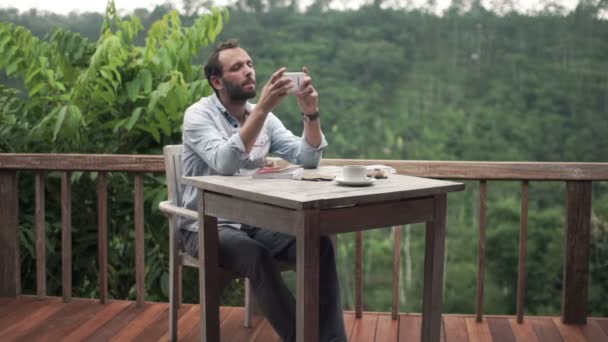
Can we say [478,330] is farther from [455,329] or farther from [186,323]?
[186,323]

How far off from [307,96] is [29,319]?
1576 mm

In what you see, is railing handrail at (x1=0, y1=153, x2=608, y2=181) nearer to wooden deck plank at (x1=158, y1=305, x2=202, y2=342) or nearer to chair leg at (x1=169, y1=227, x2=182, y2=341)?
chair leg at (x1=169, y1=227, x2=182, y2=341)

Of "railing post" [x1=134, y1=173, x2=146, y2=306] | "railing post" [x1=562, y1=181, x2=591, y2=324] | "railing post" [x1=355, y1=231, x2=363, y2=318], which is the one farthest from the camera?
"railing post" [x1=134, y1=173, x2=146, y2=306]

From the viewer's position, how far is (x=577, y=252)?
3080 mm

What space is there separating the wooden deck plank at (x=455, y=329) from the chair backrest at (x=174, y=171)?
3.78ft

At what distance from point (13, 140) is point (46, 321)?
3.73 feet

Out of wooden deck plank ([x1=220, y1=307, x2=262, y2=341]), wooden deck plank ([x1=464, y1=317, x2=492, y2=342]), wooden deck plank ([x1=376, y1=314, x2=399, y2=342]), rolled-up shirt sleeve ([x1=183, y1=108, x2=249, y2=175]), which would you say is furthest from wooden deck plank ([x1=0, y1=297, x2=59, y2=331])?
wooden deck plank ([x1=464, y1=317, x2=492, y2=342])

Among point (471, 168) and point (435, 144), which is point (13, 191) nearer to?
point (471, 168)

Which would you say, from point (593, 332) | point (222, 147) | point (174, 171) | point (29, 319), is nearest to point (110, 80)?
point (174, 171)

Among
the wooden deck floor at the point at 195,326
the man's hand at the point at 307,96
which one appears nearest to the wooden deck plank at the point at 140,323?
the wooden deck floor at the point at 195,326

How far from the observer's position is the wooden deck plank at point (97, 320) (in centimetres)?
293

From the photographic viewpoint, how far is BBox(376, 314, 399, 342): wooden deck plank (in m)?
2.93

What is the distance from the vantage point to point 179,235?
273 cm

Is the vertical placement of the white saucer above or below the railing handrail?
above
